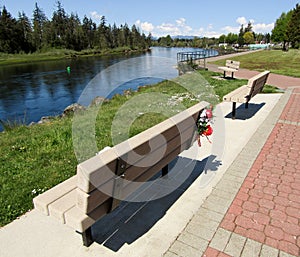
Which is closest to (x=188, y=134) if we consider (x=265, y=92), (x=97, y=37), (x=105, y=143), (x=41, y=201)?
(x=41, y=201)

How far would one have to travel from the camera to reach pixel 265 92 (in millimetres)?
9156

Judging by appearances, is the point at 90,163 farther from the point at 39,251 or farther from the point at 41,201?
the point at 39,251

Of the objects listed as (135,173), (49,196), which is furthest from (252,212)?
(49,196)

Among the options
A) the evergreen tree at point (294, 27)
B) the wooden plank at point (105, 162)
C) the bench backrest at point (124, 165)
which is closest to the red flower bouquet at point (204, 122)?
the bench backrest at point (124, 165)

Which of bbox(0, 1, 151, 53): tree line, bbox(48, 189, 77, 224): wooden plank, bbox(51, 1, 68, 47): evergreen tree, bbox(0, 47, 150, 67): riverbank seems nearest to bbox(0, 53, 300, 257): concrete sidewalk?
bbox(48, 189, 77, 224): wooden plank

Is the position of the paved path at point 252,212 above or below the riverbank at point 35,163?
above

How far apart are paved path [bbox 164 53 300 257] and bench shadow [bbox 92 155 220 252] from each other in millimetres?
364

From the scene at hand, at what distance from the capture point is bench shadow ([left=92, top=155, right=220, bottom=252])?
7.86ft

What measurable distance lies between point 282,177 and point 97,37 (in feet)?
299

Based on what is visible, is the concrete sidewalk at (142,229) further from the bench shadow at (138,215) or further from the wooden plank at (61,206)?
the wooden plank at (61,206)

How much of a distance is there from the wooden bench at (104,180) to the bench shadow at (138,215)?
0.21 meters

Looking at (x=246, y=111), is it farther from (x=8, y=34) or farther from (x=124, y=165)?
(x=8, y=34)

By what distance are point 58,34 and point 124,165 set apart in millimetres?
82878

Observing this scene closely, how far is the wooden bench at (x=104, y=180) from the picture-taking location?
170cm
